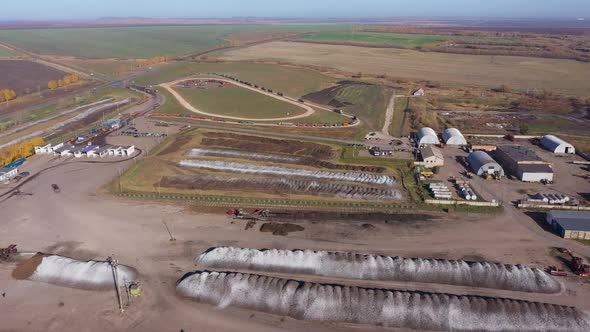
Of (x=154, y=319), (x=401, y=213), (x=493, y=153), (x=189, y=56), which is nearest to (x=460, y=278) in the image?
(x=401, y=213)

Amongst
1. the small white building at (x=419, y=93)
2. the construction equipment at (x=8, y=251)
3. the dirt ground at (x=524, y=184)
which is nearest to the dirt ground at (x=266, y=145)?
the dirt ground at (x=524, y=184)

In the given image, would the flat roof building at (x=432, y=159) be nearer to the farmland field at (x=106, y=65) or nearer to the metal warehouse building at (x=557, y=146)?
the metal warehouse building at (x=557, y=146)

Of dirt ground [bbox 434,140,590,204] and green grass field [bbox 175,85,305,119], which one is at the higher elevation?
green grass field [bbox 175,85,305,119]

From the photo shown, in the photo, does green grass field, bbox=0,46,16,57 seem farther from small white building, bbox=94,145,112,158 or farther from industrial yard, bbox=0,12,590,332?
small white building, bbox=94,145,112,158

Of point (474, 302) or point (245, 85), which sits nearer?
point (474, 302)

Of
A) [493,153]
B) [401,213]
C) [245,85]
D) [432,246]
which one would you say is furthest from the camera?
[245,85]

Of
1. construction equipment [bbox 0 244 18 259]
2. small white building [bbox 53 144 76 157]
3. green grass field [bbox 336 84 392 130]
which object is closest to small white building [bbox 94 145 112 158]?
small white building [bbox 53 144 76 157]

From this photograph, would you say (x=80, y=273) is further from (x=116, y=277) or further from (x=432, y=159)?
(x=432, y=159)

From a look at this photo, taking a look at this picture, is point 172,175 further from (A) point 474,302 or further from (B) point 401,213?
(A) point 474,302
